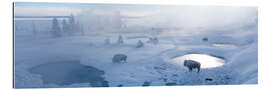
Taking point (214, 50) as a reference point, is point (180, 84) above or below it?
below

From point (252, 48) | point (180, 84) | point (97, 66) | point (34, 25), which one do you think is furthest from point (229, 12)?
point (34, 25)

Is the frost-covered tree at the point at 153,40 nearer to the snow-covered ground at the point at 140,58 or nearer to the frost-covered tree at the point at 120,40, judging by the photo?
the snow-covered ground at the point at 140,58

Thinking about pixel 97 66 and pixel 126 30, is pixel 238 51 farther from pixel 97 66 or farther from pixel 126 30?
pixel 97 66

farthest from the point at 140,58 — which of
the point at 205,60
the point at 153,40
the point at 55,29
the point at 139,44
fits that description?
the point at 55,29

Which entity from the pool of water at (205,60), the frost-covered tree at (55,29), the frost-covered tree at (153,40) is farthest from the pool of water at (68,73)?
the pool of water at (205,60)

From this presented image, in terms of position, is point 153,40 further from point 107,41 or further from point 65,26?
point 65,26

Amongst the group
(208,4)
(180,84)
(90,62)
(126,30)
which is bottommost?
(180,84)

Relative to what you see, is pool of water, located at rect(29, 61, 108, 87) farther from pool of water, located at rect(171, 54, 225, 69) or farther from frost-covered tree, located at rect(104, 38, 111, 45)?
pool of water, located at rect(171, 54, 225, 69)

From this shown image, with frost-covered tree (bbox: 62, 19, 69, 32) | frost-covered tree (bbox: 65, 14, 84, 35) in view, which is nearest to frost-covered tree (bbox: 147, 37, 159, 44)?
frost-covered tree (bbox: 65, 14, 84, 35)
